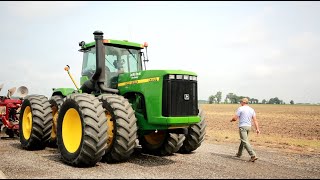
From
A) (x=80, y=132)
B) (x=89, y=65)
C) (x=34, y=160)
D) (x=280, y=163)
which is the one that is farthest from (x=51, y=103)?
(x=280, y=163)

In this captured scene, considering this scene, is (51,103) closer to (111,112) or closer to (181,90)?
(111,112)

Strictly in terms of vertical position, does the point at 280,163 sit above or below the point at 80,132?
below

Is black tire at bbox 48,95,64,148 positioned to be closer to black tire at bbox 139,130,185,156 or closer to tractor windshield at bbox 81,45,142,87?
tractor windshield at bbox 81,45,142,87

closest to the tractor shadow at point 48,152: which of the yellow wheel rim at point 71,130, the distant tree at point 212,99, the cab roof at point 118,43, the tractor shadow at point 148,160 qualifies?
the yellow wheel rim at point 71,130

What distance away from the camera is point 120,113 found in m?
7.04

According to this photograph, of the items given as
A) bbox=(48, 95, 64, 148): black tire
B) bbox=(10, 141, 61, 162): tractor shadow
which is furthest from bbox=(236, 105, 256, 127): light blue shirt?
bbox=(48, 95, 64, 148): black tire

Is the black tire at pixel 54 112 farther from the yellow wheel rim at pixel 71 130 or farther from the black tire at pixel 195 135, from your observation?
the black tire at pixel 195 135

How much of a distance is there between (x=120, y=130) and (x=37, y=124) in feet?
11.8

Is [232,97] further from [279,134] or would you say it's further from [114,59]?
[114,59]

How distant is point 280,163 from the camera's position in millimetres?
8086

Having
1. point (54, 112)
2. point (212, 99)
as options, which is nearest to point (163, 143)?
point (54, 112)

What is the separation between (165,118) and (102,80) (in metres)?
2.08

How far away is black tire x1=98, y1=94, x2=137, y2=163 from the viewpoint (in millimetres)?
6969

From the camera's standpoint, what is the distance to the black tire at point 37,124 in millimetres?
9336
